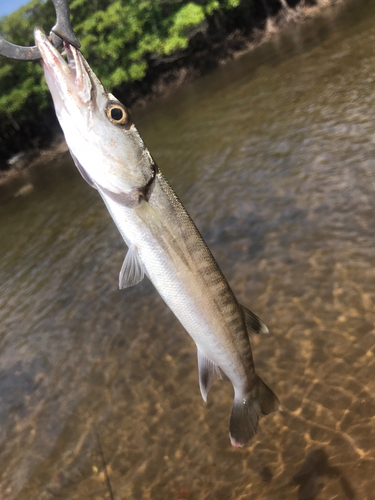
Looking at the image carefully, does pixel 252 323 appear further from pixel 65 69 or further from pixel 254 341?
pixel 254 341

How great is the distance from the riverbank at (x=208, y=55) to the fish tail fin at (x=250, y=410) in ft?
99.8

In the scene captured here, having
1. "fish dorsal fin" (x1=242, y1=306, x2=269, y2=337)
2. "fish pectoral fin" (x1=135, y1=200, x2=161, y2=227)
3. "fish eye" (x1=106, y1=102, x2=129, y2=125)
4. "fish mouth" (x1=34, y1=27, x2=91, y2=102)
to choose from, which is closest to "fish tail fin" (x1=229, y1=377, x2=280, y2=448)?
"fish dorsal fin" (x1=242, y1=306, x2=269, y2=337)

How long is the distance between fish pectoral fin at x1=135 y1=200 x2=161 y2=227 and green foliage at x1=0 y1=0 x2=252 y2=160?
29159 mm

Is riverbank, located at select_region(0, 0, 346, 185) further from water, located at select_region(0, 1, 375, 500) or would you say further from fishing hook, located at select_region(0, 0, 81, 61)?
fishing hook, located at select_region(0, 0, 81, 61)

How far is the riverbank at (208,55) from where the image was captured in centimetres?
3072

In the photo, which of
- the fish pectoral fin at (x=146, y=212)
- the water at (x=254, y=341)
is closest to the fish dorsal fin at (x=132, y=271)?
the fish pectoral fin at (x=146, y=212)

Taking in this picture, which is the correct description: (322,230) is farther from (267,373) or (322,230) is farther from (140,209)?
(140,209)

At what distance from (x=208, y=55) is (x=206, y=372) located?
33.4m

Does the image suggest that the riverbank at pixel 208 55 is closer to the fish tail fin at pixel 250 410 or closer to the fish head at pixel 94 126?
the fish head at pixel 94 126

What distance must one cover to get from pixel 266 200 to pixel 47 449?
5915 mm

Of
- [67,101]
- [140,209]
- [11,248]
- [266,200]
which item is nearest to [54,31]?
[67,101]

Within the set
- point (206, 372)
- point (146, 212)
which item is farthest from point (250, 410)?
point (146, 212)

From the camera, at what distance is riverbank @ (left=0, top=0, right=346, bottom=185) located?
30719mm

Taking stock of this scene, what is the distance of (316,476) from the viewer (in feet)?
11.7
